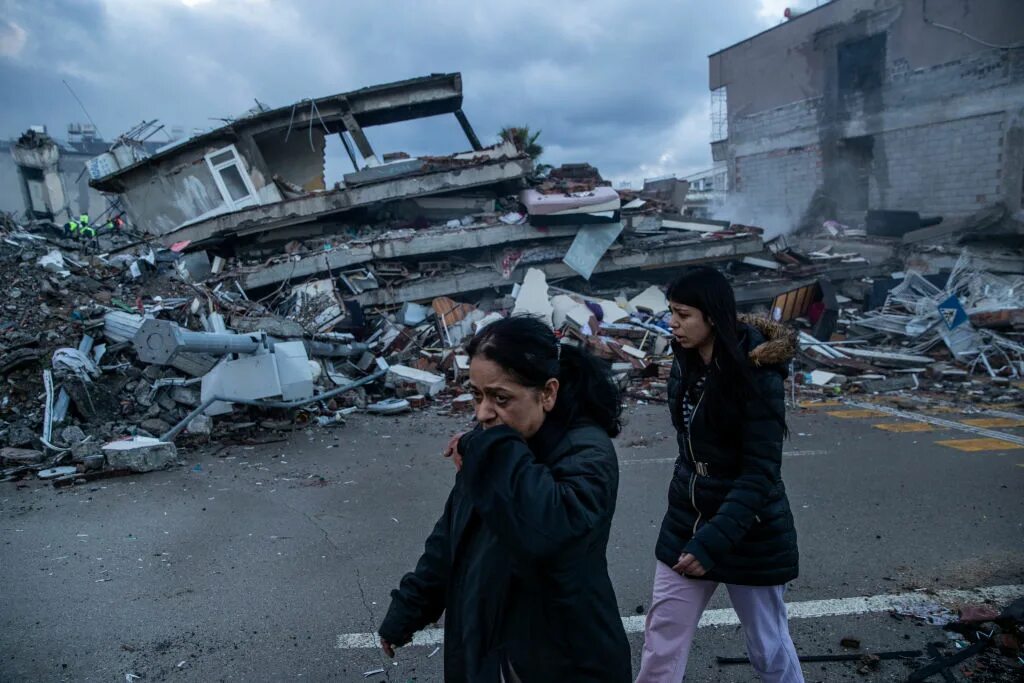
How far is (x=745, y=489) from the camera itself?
2.12m

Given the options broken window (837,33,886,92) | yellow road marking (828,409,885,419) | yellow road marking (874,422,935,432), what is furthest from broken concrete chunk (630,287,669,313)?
broken window (837,33,886,92)

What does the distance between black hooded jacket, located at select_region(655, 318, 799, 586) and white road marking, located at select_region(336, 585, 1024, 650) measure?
1.36 meters

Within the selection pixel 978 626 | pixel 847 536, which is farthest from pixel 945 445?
pixel 978 626

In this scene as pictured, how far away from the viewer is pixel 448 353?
1163cm

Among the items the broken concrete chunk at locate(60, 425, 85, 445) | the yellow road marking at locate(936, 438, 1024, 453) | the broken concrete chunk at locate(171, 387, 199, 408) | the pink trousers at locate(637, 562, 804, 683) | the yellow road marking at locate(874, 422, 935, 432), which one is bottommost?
the yellow road marking at locate(874, 422, 935, 432)

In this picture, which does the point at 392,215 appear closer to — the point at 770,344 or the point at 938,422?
the point at 938,422

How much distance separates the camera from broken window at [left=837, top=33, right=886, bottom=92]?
72.3 ft

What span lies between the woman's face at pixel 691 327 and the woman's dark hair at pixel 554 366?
2.38 feet

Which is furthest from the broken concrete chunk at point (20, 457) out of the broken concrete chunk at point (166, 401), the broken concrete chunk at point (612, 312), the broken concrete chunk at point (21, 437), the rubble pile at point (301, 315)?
the broken concrete chunk at point (612, 312)

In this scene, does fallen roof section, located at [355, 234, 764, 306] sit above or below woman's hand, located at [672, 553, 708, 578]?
above

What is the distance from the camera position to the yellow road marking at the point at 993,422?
317 inches

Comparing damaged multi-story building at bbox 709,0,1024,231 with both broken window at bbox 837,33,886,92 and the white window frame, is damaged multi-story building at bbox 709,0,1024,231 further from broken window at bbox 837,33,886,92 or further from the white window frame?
the white window frame

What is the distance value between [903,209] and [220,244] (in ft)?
70.7

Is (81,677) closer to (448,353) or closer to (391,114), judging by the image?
(448,353)
